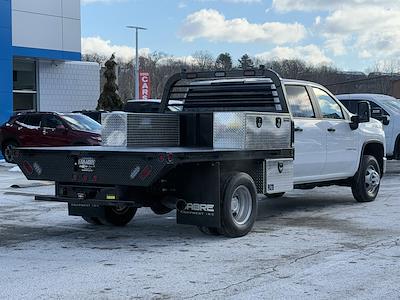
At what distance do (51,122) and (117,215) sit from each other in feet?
35.1

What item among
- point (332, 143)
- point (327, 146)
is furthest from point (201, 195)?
point (332, 143)

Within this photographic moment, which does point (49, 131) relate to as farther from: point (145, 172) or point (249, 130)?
point (145, 172)

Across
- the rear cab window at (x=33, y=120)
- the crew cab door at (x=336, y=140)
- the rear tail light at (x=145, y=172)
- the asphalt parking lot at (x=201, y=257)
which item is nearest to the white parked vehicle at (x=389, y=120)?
the crew cab door at (x=336, y=140)

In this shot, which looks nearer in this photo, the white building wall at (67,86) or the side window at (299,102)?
the side window at (299,102)

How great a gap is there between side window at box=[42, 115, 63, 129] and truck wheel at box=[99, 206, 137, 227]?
1025 centimetres

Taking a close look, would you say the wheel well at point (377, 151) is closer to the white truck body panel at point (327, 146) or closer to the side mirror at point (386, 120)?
the white truck body panel at point (327, 146)

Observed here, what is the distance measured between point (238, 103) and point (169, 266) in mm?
3896

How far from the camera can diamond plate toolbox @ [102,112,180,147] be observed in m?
9.29

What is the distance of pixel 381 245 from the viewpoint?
791 centimetres

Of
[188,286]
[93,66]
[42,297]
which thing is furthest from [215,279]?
[93,66]

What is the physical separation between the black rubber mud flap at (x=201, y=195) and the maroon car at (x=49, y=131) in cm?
1025

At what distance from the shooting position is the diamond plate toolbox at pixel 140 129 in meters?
9.29

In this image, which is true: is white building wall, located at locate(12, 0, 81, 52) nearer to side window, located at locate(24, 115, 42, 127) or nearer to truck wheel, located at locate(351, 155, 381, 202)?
side window, located at locate(24, 115, 42, 127)

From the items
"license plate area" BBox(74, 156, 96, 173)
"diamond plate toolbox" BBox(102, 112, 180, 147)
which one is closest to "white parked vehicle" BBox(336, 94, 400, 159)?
"diamond plate toolbox" BBox(102, 112, 180, 147)
